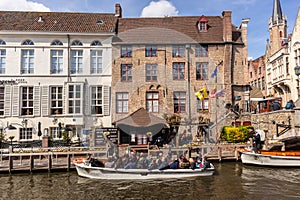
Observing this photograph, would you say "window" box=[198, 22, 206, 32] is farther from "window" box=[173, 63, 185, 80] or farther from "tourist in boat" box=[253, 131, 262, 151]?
"tourist in boat" box=[253, 131, 262, 151]

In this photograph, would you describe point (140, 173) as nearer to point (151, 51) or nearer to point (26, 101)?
point (151, 51)

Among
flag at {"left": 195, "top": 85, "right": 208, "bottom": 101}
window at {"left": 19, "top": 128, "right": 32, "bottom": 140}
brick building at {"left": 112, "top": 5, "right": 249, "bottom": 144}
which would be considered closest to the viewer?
flag at {"left": 195, "top": 85, "right": 208, "bottom": 101}

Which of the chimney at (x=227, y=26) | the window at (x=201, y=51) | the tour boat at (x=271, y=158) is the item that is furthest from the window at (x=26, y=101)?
the chimney at (x=227, y=26)

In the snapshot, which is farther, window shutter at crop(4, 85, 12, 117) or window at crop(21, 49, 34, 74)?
window at crop(21, 49, 34, 74)

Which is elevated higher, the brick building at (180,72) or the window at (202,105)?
the brick building at (180,72)

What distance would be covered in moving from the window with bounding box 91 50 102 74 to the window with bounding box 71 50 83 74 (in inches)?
42.0

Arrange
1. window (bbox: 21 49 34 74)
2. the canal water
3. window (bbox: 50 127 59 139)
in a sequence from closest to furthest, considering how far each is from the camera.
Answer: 1. the canal water
2. window (bbox: 50 127 59 139)
3. window (bbox: 21 49 34 74)

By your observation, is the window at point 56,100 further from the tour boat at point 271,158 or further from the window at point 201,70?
the tour boat at point 271,158

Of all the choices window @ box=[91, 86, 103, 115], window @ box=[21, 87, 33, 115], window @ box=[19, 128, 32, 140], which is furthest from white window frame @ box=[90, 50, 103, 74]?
window @ box=[19, 128, 32, 140]

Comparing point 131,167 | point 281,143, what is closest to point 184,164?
point 131,167

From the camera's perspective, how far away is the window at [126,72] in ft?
73.6

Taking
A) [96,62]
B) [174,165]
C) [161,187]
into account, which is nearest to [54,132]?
[96,62]

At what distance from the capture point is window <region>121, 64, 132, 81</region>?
2244 cm

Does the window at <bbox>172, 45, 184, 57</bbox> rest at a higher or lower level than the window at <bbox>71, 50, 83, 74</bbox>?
higher
